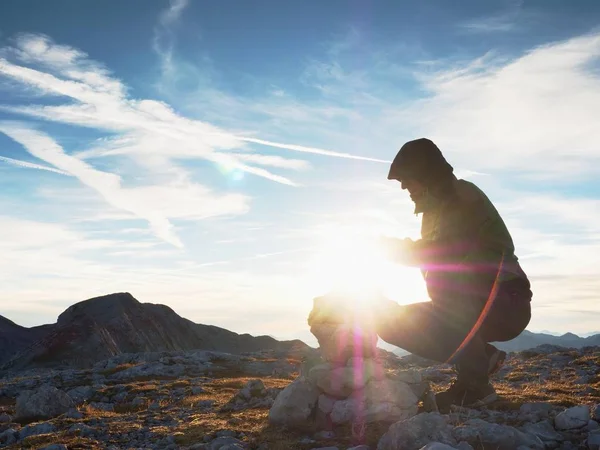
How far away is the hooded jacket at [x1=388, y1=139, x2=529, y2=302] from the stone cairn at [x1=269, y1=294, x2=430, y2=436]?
150cm

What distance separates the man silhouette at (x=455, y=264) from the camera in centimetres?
745

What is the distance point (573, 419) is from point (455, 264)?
2.63m

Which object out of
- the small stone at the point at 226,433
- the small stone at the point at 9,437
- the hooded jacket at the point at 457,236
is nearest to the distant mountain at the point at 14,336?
the small stone at the point at 9,437

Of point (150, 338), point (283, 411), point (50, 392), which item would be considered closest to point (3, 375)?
point (150, 338)

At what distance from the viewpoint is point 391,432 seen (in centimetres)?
671

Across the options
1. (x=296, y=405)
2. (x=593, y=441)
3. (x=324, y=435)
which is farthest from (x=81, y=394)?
(x=593, y=441)

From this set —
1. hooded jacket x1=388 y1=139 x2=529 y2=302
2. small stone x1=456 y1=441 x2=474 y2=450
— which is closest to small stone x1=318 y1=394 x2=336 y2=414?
hooded jacket x1=388 y1=139 x2=529 y2=302

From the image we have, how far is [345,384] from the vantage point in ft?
28.0

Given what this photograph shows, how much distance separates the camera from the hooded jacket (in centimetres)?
742

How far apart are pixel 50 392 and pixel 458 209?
14277 mm

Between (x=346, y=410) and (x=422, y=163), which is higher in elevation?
(x=422, y=163)

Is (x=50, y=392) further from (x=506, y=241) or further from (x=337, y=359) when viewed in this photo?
(x=506, y=241)

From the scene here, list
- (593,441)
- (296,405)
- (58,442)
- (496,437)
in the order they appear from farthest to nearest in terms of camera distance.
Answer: (58,442), (296,405), (496,437), (593,441)

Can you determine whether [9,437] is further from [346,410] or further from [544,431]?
[544,431]
